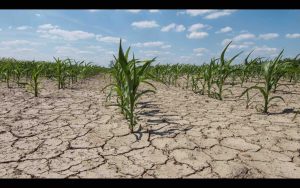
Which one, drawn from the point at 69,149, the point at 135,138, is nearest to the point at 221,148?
the point at 135,138

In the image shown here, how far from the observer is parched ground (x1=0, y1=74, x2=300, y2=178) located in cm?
173

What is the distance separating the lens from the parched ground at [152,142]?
1.73 metres

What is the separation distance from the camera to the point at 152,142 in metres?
2.21

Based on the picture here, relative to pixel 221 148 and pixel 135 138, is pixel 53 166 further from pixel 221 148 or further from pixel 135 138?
pixel 221 148

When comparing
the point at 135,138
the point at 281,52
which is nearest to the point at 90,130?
the point at 135,138

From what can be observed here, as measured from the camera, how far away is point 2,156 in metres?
1.96
